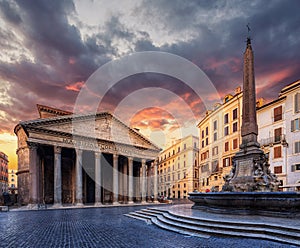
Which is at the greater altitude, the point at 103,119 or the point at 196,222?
the point at 103,119

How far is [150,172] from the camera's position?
32469 mm


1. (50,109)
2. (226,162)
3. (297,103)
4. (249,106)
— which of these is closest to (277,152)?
(297,103)

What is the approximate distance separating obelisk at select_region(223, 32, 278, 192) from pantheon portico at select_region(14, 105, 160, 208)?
17.2 m

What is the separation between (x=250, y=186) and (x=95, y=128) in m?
19.8

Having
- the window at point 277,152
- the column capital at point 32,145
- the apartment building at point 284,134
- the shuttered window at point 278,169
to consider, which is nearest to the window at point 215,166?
the apartment building at point 284,134

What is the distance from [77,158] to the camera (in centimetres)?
2411

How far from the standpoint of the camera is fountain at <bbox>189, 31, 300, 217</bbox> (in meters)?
7.51

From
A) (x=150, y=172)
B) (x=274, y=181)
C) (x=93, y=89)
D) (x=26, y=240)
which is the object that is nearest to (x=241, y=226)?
(x=274, y=181)

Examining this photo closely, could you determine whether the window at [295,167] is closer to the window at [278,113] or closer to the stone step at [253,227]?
the window at [278,113]

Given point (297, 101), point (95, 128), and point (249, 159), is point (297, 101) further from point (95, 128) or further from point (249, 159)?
point (95, 128)

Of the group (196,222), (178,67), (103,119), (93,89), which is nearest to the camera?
(196,222)

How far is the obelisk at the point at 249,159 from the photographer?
9750mm

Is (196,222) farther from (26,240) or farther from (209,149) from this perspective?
(209,149)

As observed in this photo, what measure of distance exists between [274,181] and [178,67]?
49.3ft
